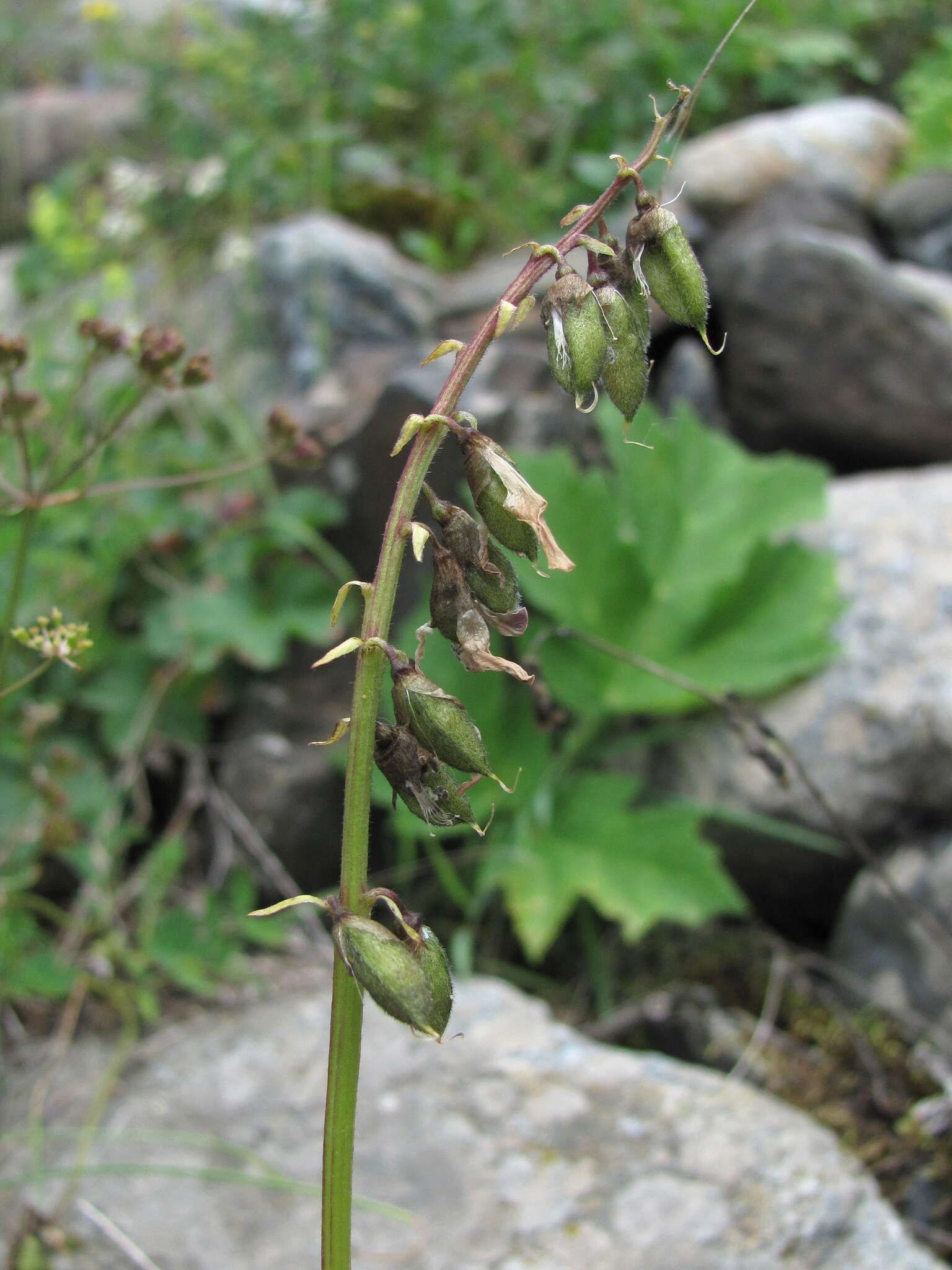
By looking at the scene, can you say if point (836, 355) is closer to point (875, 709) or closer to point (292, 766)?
point (875, 709)

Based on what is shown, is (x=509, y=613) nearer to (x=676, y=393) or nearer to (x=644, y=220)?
(x=644, y=220)

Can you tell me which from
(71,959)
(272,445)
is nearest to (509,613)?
(272,445)

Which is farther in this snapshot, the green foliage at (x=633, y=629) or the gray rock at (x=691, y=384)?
the gray rock at (x=691, y=384)

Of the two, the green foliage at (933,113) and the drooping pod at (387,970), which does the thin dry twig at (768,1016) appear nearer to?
the drooping pod at (387,970)

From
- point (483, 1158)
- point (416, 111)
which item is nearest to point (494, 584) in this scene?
point (483, 1158)

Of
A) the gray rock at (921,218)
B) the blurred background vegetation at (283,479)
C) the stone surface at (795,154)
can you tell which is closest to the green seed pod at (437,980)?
the blurred background vegetation at (283,479)

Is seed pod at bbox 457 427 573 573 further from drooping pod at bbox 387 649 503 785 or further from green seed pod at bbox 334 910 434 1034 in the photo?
green seed pod at bbox 334 910 434 1034

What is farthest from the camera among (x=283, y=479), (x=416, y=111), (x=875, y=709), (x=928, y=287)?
(x=416, y=111)
